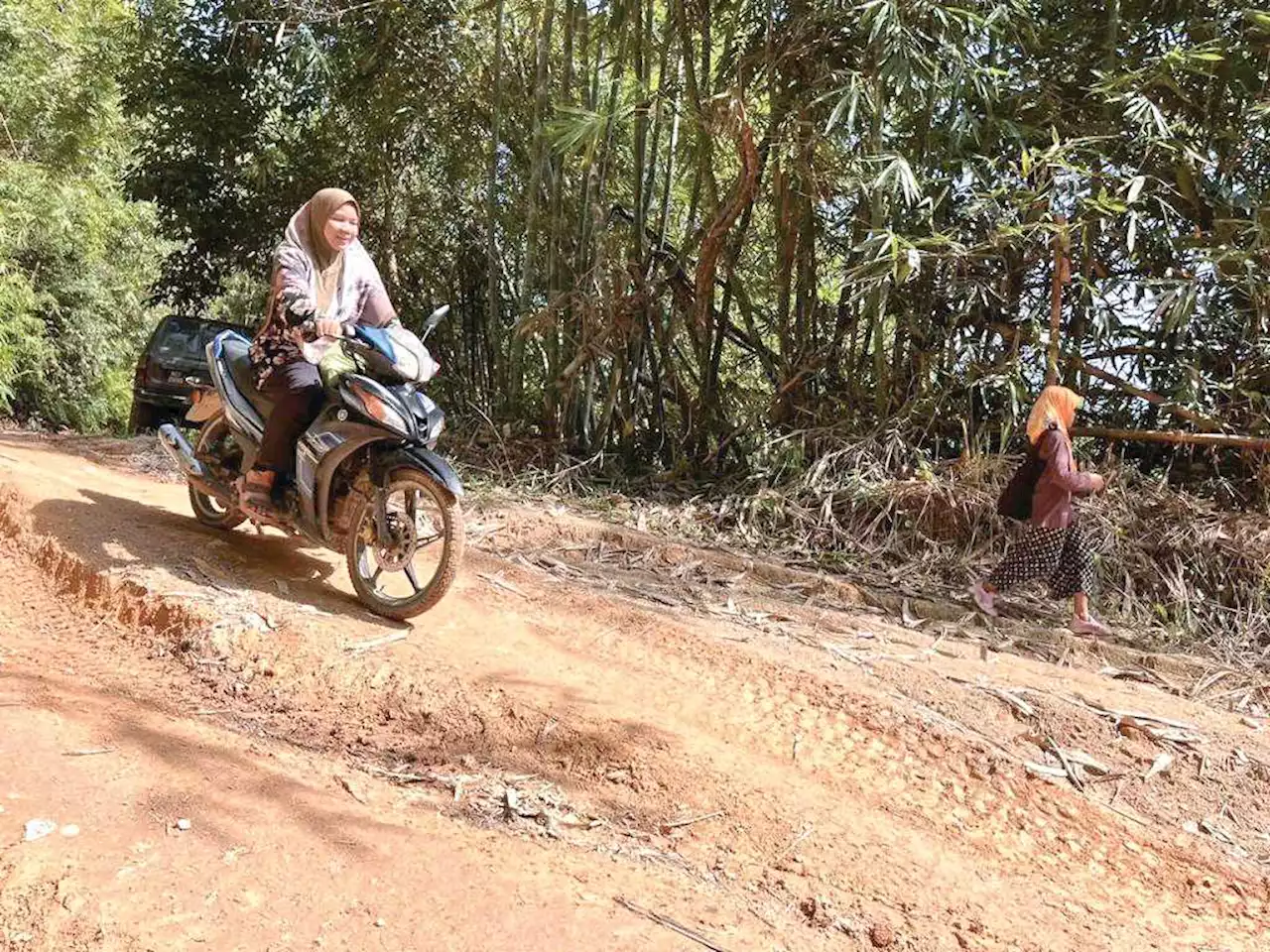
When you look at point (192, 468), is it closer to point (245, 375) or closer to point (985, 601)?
point (245, 375)

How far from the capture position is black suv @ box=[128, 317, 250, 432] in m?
9.29

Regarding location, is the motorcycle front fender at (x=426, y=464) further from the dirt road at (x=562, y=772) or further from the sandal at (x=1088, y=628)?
the sandal at (x=1088, y=628)

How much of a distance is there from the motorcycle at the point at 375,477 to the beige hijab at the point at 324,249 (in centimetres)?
34

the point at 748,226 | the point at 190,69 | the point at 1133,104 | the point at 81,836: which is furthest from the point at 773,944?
the point at 190,69

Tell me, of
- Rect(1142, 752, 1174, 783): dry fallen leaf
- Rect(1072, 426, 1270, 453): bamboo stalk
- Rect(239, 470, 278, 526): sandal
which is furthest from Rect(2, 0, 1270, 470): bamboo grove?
Rect(239, 470, 278, 526): sandal

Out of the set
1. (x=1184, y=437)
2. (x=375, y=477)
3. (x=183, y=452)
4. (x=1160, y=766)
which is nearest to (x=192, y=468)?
(x=183, y=452)

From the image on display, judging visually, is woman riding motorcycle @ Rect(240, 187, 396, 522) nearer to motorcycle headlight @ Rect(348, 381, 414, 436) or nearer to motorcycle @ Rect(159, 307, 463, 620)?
motorcycle @ Rect(159, 307, 463, 620)

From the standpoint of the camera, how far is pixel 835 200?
642 cm

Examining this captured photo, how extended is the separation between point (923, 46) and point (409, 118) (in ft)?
17.7

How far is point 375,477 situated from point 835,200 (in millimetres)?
4089

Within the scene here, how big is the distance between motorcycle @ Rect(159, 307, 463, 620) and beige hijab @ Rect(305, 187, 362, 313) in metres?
0.34

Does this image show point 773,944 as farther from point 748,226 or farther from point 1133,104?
point 748,226

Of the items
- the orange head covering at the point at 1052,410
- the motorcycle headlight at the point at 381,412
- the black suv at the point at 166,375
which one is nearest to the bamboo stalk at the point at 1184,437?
the orange head covering at the point at 1052,410

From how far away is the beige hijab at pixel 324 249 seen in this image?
12.2 ft
